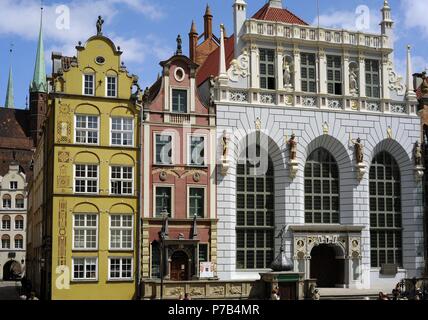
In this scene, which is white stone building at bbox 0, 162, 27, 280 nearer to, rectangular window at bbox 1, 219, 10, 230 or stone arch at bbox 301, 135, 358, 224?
rectangular window at bbox 1, 219, 10, 230

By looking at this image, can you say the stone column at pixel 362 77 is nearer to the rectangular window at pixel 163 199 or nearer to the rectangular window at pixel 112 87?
the rectangular window at pixel 163 199

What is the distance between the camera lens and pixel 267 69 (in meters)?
41.4

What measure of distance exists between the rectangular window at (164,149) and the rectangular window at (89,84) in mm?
4450

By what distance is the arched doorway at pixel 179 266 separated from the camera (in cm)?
3750

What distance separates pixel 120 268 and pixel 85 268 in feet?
6.21

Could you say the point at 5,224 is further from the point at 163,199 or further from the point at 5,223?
the point at 163,199

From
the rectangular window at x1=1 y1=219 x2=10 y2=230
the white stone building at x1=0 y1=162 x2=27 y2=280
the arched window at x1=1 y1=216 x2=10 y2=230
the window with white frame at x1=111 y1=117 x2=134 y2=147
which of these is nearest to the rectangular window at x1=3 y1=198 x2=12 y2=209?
the white stone building at x1=0 y1=162 x2=27 y2=280

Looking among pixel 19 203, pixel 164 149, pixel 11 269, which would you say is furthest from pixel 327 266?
pixel 11 269

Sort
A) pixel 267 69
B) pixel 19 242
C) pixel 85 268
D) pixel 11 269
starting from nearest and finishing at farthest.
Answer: pixel 85 268, pixel 267 69, pixel 19 242, pixel 11 269

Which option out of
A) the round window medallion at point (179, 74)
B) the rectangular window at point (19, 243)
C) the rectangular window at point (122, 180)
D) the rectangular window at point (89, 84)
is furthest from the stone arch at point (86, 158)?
the rectangular window at point (19, 243)

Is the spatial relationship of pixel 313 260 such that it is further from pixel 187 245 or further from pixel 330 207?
pixel 187 245

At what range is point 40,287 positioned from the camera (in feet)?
136
